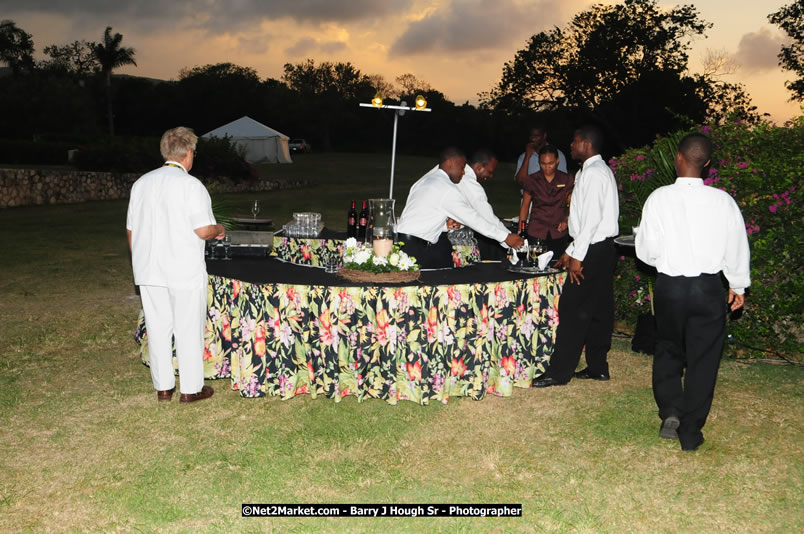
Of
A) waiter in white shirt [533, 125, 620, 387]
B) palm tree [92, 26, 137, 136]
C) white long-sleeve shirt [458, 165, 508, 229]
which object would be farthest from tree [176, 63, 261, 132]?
waiter in white shirt [533, 125, 620, 387]

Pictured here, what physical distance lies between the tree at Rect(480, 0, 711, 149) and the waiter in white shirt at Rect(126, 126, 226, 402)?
27.7 metres

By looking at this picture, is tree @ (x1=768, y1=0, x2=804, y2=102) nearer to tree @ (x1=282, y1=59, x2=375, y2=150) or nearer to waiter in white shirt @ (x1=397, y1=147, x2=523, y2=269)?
waiter in white shirt @ (x1=397, y1=147, x2=523, y2=269)

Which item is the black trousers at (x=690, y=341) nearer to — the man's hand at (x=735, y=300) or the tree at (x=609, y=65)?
the man's hand at (x=735, y=300)

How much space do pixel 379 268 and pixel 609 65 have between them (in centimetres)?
3015

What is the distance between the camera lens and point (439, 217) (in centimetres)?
497

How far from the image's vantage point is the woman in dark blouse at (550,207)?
557cm

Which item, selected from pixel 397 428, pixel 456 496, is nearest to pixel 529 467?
pixel 456 496

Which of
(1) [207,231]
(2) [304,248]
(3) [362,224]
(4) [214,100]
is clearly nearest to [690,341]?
(1) [207,231]

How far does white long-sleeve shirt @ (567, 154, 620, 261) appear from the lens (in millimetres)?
4465

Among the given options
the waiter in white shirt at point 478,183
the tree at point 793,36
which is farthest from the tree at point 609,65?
the waiter in white shirt at point 478,183

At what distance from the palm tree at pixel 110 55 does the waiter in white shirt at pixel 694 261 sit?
5868 cm

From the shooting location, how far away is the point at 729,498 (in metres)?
3.29

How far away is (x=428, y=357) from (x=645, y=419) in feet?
4.53

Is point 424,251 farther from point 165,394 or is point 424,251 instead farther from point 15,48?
point 15,48
